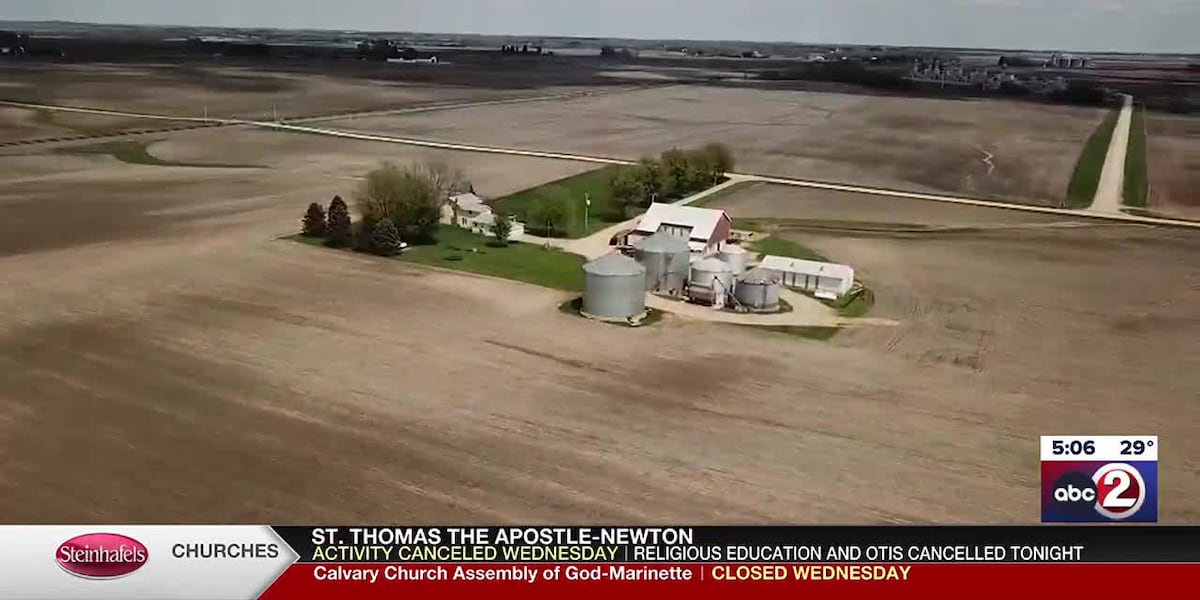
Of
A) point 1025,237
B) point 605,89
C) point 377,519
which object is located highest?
point 605,89

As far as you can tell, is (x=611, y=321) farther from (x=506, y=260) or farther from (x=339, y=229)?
(x=339, y=229)

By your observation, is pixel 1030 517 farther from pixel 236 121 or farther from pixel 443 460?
pixel 236 121

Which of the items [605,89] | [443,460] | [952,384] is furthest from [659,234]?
[605,89]

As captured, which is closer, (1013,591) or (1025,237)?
(1013,591)

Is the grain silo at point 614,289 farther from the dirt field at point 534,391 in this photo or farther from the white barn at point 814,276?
the white barn at point 814,276

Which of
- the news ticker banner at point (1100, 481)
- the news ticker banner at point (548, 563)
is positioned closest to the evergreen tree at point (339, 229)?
the news ticker banner at point (548, 563)

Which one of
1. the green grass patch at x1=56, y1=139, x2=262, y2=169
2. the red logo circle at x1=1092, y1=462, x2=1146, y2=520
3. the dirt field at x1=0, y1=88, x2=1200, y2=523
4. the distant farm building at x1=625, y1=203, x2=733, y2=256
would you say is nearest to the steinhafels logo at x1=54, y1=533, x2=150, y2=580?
the dirt field at x1=0, y1=88, x2=1200, y2=523
